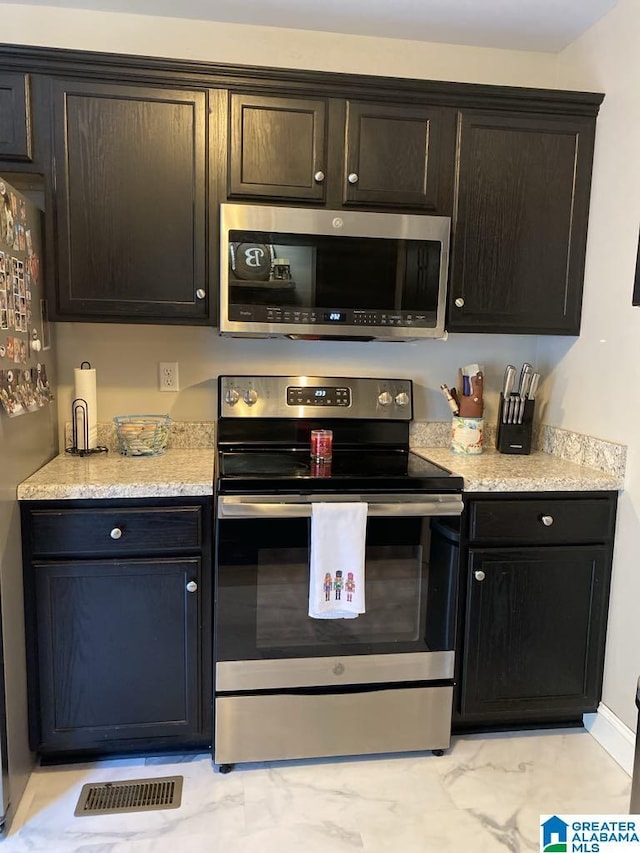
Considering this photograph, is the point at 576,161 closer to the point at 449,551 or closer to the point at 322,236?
the point at 322,236

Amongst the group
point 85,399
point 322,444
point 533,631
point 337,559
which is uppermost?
point 85,399

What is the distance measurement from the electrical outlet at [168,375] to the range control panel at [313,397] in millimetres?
187

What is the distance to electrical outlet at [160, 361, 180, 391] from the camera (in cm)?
240

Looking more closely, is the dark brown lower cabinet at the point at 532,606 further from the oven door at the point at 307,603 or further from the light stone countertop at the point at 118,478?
the light stone countertop at the point at 118,478

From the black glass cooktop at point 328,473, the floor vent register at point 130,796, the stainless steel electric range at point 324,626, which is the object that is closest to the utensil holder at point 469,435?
the black glass cooktop at point 328,473

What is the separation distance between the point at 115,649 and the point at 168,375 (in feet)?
3.30

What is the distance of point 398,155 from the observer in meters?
2.15

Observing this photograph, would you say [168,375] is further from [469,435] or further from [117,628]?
[469,435]

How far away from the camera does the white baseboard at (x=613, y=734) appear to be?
2020 mm

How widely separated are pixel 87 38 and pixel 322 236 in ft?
3.63

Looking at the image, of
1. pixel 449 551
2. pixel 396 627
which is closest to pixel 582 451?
pixel 449 551

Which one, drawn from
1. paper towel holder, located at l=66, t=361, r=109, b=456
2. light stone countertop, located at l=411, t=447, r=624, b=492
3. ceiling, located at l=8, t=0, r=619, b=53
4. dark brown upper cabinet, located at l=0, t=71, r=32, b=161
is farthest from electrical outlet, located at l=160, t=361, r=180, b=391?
ceiling, located at l=8, t=0, r=619, b=53

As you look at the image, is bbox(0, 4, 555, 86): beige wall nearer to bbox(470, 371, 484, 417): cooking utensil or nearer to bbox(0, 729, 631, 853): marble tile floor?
bbox(470, 371, 484, 417): cooking utensil

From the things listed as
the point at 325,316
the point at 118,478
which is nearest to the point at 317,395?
the point at 325,316
